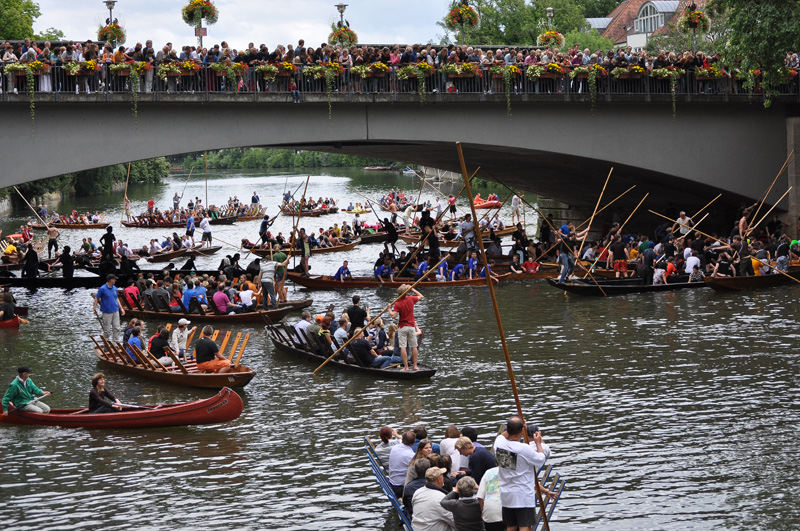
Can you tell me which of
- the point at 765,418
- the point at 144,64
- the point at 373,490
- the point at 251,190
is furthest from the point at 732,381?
the point at 251,190

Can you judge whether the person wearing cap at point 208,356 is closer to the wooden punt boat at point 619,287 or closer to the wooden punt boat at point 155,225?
the wooden punt boat at point 619,287

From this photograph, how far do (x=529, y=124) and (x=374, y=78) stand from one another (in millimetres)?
5436

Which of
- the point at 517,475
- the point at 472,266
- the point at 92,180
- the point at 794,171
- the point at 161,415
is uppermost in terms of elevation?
the point at 794,171

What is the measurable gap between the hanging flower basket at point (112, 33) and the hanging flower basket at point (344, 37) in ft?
21.9

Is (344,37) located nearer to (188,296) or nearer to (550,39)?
(550,39)

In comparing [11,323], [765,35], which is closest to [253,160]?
[765,35]

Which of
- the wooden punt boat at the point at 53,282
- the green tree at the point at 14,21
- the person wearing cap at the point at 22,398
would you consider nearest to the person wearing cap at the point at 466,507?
the person wearing cap at the point at 22,398

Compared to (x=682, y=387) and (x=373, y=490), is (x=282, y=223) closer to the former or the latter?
(x=682, y=387)

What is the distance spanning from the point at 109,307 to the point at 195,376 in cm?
472

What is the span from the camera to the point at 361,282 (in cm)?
3183

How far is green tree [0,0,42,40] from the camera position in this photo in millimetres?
65375

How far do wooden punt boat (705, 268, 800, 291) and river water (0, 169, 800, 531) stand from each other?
1.34 meters

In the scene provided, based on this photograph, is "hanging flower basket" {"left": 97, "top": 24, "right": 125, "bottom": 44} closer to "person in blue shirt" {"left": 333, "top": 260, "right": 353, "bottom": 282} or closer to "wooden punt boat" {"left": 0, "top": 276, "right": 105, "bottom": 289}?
"wooden punt boat" {"left": 0, "top": 276, "right": 105, "bottom": 289}

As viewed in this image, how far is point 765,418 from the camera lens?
16.3 m
